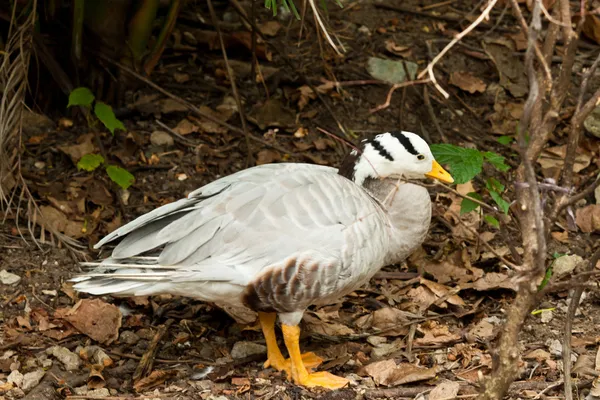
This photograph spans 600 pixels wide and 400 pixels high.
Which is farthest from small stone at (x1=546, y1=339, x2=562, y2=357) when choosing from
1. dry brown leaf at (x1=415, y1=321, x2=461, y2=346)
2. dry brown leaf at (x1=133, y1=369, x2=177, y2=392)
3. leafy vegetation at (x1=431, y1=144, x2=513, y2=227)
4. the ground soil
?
dry brown leaf at (x1=133, y1=369, x2=177, y2=392)

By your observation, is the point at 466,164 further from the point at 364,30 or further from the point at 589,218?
the point at 364,30

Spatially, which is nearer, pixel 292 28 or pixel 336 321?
pixel 336 321

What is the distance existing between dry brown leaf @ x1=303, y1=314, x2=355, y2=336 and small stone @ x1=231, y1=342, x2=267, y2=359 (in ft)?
1.08

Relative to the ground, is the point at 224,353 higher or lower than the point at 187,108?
lower

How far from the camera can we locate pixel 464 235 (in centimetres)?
540

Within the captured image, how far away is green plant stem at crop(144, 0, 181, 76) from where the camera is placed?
5.68 m

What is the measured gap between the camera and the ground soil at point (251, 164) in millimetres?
4227

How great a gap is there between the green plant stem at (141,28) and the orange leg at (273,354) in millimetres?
2269

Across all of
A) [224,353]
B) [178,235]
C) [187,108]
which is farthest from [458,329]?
[187,108]

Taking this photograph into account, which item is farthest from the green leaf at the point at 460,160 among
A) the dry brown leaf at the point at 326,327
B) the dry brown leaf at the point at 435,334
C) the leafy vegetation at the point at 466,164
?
the dry brown leaf at the point at 326,327

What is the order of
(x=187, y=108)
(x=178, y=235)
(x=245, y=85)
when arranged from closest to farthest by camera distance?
(x=178, y=235), (x=187, y=108), (x=245, y=85)

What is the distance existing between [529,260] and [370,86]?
3701mm

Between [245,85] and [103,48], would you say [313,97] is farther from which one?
[103,48]

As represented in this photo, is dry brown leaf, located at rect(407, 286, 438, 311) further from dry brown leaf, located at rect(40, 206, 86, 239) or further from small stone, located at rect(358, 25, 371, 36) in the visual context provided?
small stone, located at rect(358, 25, 371, 36)
